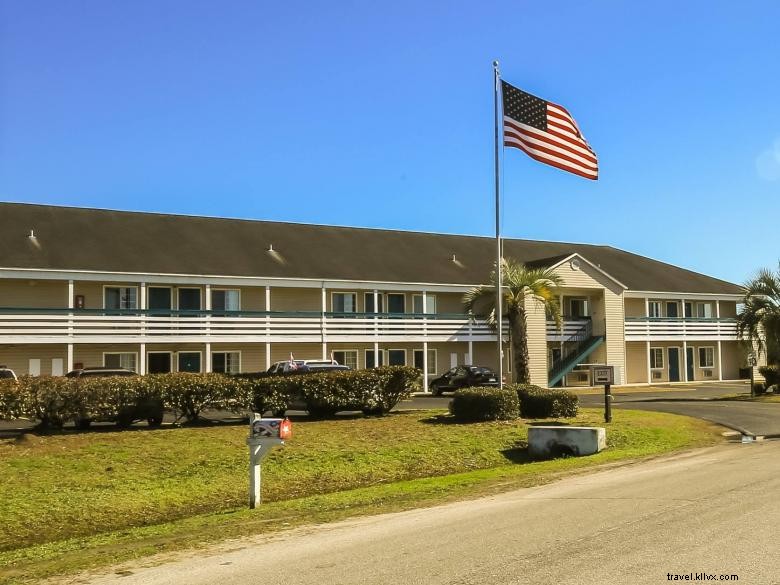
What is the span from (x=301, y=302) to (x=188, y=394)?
19.9 m

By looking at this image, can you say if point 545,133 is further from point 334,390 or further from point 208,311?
point 208,311

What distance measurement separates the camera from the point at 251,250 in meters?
37.1

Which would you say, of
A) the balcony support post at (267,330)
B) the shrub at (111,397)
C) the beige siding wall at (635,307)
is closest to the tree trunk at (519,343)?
the balcony support post at (267,330)

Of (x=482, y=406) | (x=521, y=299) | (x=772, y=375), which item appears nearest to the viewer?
(x=482, y=406)

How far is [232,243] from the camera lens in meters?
37.4

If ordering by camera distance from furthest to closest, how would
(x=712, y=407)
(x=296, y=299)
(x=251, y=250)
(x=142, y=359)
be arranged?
(x=251, y=250)
(x=296, y=299)
(x=142, y=359)
(x=712, y=407)

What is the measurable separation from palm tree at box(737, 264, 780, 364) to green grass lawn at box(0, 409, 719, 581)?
54.7ft

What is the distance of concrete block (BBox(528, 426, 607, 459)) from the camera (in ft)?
53.2

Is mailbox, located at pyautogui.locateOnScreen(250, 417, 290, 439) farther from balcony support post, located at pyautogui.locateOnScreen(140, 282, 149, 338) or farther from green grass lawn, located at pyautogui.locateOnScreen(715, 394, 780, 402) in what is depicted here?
green grass lawn, located at pyautogui.locateOnScreen(715, 394, 780, 402)

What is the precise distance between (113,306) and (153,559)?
26419 millimetres

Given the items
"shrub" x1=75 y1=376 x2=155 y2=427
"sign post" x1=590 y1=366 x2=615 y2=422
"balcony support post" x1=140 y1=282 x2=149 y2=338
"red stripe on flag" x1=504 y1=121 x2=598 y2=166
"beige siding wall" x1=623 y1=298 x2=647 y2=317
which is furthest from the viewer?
"beige siding wall" x1=623 y1=298 x2=647 y2=317

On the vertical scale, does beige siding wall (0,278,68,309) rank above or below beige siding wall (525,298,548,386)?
above

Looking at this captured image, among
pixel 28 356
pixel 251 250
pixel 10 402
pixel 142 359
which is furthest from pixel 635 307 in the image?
pixel 10 402

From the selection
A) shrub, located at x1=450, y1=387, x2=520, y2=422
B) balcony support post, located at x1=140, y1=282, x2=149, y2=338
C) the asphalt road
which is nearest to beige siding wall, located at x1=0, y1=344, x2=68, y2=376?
balcony support post, located at x1=140, y1=282, x2=149, y2=338
